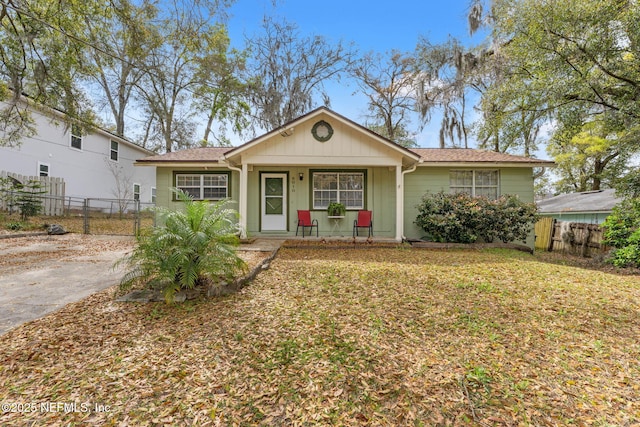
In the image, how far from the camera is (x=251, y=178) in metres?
10.0

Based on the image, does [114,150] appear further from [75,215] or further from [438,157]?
[438,157]

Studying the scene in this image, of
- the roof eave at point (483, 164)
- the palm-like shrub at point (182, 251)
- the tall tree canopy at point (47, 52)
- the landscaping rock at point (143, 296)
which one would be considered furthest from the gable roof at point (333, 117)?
the landscaping rock at point (143, 296)

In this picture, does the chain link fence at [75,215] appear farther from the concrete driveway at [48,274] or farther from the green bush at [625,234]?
the green bush at [625,234]

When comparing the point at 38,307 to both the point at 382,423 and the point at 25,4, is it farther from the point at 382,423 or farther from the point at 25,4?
the point at 25,4

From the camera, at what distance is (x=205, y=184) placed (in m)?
10.1

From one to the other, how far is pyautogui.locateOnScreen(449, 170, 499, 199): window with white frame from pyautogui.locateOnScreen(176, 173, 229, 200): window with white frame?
8119 millimetres

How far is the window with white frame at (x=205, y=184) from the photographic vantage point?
33.0ft

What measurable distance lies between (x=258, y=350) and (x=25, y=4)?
9804 millimetres

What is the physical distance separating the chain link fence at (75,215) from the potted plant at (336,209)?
5.93 metres

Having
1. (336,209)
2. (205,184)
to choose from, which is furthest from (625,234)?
(205,184)

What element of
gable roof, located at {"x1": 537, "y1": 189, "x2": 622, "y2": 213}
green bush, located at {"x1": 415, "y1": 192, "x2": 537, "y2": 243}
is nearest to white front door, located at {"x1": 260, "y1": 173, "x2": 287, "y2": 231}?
green bush, located at {"x1": 415, "y1": 192, "x2": 537, "y2": 243}

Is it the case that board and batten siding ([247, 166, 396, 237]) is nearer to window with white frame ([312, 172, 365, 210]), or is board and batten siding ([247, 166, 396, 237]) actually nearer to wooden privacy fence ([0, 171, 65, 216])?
window with white frame ([312, 172, 365, 210])

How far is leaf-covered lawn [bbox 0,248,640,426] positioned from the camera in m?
1.92

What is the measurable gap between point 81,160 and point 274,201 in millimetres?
13159
